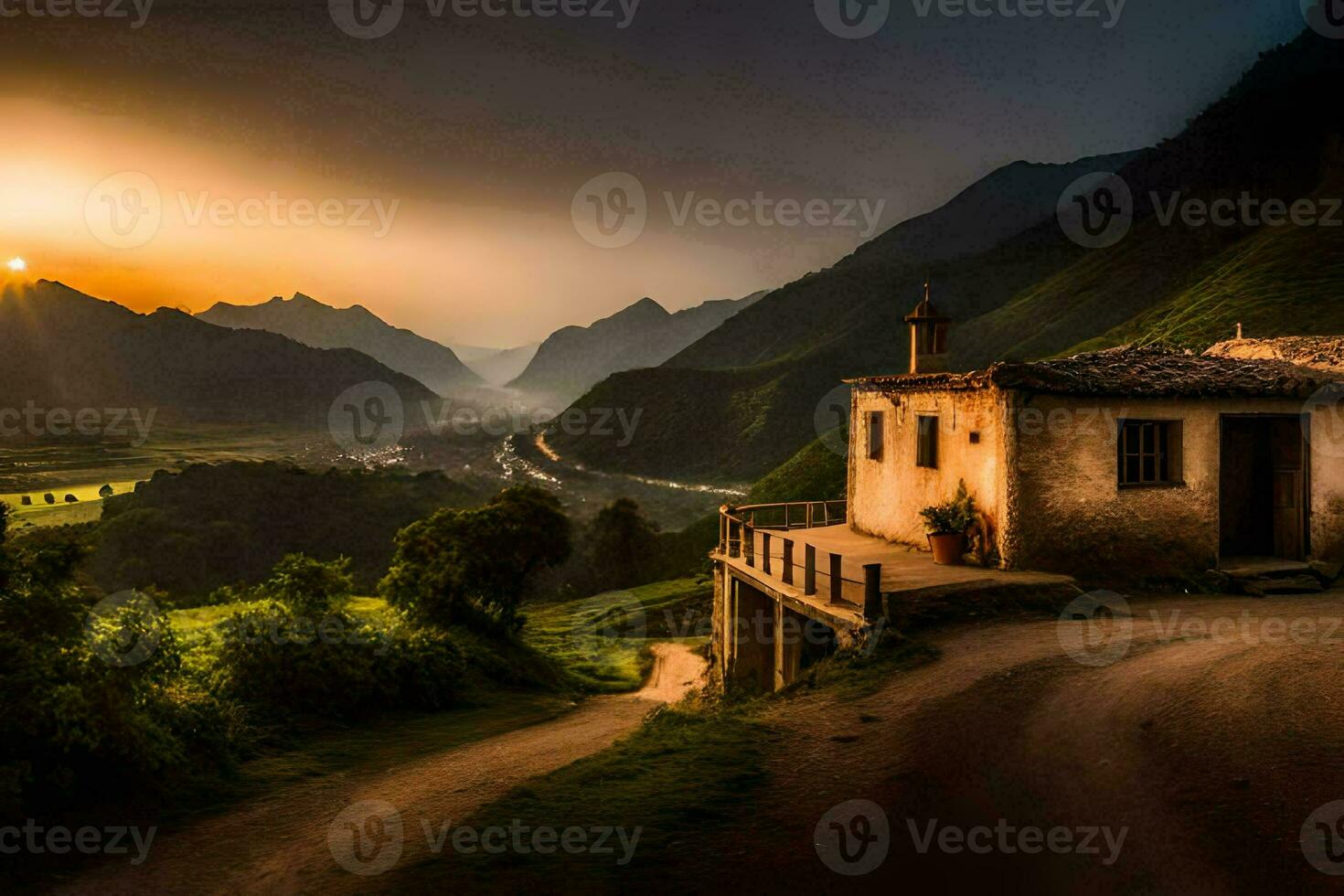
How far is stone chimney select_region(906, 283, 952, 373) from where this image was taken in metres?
21.3

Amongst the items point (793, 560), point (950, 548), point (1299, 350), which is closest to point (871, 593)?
point (950, 548)

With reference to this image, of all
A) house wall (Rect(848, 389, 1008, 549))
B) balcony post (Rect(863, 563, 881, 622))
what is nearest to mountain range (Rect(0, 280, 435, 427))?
house wall (Rect(848, 389, 1008, 549))

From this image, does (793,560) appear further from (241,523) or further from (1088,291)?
(1088,291)

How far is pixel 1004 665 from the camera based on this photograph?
1094 centimetres

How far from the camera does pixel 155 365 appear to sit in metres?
150

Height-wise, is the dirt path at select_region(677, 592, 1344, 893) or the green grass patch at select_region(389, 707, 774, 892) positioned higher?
the dirt path at select_region(677, 592, 1344, 893)

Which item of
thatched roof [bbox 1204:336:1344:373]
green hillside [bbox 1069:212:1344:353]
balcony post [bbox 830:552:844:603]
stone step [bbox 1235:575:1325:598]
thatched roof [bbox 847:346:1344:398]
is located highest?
green hillside [bbox 1069:212:1344:353]

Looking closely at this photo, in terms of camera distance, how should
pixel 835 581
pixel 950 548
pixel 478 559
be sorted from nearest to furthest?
pixel 835 581 < pixel 950 548 < pixel 478 559

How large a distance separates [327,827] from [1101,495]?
14.4 m

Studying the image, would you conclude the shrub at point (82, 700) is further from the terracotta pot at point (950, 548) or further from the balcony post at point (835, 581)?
the terracotta pot at point (950, 548)

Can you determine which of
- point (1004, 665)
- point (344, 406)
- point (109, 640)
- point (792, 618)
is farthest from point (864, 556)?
point (344, 406)

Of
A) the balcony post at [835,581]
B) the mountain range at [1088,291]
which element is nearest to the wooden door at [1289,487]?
the balcony post at [835,581]

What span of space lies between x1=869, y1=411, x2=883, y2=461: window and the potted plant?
386 cm

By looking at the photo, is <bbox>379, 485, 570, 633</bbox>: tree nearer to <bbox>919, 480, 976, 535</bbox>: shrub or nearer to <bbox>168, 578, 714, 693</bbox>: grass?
<bbox>168, 578, 714, 693</bbox>: grass
